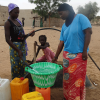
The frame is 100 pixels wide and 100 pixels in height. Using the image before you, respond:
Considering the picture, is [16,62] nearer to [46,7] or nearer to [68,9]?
[68,9]

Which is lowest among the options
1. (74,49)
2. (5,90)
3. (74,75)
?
(5,90)

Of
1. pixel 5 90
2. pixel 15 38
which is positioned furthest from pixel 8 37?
pixel 5 90

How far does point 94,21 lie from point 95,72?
32647mm

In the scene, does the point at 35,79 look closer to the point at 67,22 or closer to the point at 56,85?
the point at 67,22

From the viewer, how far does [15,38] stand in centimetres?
218

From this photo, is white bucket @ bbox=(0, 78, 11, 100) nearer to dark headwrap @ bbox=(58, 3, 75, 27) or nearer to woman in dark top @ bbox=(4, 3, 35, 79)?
woman in dark top @ bbox=(4, 3, 35, 79)

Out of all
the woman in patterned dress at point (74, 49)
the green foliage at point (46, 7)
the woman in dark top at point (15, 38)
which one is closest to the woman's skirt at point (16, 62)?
the woman in dark top at point (15, 38)

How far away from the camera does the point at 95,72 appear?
12.1ft

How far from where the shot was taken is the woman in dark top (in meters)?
2.04

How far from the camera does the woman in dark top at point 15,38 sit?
80.2 inches

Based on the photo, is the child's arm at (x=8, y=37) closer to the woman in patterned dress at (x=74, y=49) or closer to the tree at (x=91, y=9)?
the woman in patterned dress at (x=74, y=49)

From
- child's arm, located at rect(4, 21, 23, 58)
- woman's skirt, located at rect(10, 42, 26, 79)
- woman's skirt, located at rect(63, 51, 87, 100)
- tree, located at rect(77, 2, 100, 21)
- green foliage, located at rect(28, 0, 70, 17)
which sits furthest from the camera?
tree, located at rect(77, 2, 100, 21)

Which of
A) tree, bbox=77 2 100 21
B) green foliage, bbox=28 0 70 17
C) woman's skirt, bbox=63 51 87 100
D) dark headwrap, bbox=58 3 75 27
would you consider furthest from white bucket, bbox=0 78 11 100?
tree, bbox=77 2 100 21

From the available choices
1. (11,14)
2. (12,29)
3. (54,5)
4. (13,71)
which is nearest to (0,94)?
(13,71)
